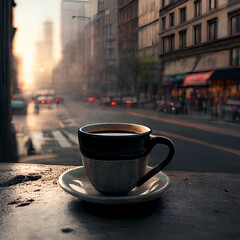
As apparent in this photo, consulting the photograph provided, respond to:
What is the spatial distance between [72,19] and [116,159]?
215 centimetres

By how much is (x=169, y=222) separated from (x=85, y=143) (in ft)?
1.33

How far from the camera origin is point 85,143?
1119 mm

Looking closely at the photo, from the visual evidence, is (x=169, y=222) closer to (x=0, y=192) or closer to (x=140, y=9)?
(x=0, y=192)

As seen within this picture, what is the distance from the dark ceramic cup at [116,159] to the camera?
41.8 inches

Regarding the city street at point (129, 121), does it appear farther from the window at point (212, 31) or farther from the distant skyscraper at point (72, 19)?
the window at point (212, 31)

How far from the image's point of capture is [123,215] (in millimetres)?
1056

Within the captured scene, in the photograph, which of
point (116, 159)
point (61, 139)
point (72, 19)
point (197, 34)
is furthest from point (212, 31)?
point (61, 139)

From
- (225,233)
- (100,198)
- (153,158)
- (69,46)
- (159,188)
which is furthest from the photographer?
(153,158)

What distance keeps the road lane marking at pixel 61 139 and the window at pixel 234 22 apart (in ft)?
9.87

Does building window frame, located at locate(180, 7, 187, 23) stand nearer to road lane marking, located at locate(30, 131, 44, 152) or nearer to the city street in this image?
the city street

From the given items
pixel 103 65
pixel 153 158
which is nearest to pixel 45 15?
pixel 103 65

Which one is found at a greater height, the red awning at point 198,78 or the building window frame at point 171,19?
the building window frame at point 171,19

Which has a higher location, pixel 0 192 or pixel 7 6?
pixel 7 6

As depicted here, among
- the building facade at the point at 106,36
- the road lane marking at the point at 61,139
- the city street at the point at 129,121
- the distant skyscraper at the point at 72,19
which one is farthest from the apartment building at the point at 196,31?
the road lane marking at the point at 61,139
